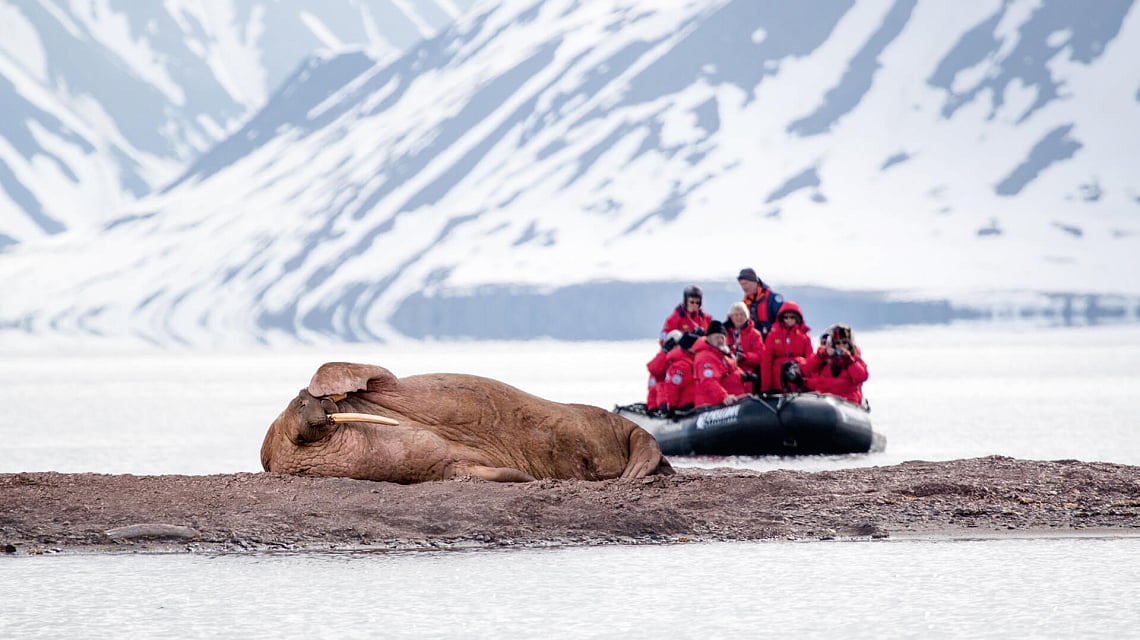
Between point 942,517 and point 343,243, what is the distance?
13082cm

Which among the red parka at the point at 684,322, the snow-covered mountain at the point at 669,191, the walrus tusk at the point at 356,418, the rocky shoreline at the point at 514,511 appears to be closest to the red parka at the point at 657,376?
the red parka at the point at 684,322

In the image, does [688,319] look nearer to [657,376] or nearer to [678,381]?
[678,381]

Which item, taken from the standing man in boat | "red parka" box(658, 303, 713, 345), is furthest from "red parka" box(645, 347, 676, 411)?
the standing man in boat

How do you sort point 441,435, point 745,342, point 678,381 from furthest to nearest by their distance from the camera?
point 678,381
point 745,342
point 441,435

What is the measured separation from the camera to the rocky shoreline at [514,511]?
25.9 feet

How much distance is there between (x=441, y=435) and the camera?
360 inches

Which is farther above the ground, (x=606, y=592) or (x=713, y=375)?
(x=713, y=375)

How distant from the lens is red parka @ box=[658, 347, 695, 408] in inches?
662

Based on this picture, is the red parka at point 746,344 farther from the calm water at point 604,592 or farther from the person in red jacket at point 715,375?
the calm water at point 604,592

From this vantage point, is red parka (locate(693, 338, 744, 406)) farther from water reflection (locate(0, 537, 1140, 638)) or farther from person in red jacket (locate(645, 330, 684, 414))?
water reflection (locate(0, 537, 1140, 638))

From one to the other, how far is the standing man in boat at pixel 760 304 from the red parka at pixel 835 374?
0.90m

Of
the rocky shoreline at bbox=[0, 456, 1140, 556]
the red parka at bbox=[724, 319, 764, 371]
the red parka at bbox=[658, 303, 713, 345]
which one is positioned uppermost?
the red parka at bbox=[658, 303, 713, 345]

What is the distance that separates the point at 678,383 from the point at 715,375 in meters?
0.78

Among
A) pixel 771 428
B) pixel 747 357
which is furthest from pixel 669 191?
pixel 771 428
